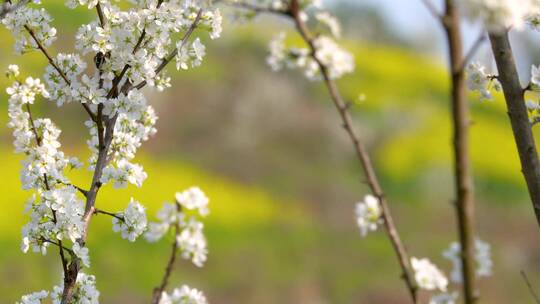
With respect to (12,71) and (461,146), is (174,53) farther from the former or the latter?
(461,146)

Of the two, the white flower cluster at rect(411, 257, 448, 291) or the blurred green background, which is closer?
the white flower cluster at rect(411, 257, 448, 291)

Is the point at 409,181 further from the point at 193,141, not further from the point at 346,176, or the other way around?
the point at 193,141

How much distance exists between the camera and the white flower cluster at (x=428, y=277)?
366cm

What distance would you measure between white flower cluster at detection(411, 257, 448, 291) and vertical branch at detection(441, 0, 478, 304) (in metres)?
1.48

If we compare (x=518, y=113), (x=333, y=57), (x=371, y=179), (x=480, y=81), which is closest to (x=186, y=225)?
(x=371, y=179)

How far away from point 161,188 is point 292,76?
32.3 feet

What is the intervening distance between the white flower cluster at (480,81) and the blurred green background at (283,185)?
1329cm

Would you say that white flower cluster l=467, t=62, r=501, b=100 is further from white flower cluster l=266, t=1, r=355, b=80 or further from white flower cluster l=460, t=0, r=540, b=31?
white flower cluster l=266, t=1, r=355, b=80

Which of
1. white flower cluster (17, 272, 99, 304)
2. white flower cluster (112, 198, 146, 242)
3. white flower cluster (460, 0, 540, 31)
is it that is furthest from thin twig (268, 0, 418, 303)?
white flower cluster (460, 0, 540, 31)

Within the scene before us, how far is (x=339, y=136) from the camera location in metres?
29.4

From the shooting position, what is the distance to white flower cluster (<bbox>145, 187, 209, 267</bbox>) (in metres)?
3.00

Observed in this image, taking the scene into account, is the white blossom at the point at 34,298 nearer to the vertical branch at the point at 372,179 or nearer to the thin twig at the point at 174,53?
the thin twig at the point at 174,53

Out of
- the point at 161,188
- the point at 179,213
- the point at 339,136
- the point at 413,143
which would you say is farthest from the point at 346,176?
the point at 179,213

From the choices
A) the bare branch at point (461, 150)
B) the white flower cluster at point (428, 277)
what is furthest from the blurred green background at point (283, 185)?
the bare branch at point (461, 150)
